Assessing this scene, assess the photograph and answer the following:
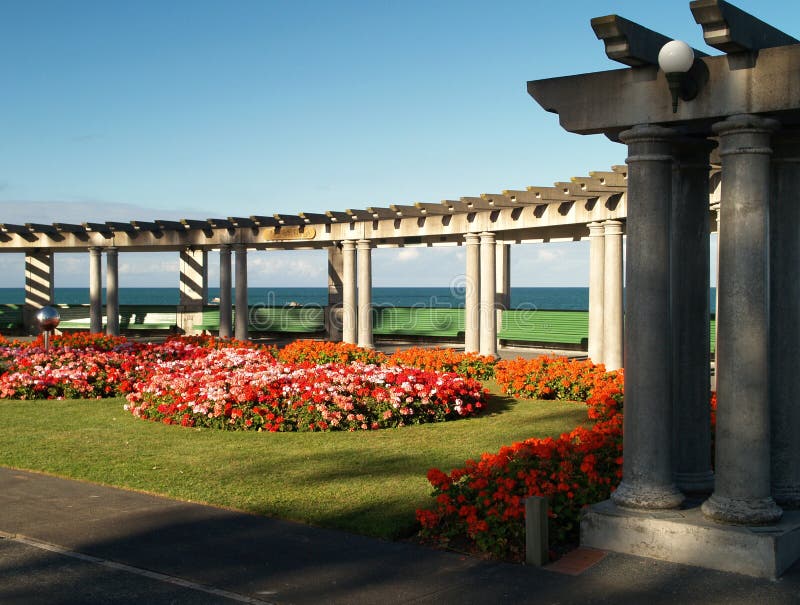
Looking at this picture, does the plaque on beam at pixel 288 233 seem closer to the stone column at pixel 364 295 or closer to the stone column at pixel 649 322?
the stone column at pixel 364 295

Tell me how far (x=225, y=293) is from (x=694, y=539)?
26373mm

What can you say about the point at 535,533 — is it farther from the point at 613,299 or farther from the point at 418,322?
the point at 418,322

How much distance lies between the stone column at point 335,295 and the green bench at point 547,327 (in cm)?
746

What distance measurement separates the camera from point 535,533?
7.07 metres

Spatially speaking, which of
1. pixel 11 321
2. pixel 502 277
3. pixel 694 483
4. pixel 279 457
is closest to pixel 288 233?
pixel 502 277

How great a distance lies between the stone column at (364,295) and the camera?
28859mm

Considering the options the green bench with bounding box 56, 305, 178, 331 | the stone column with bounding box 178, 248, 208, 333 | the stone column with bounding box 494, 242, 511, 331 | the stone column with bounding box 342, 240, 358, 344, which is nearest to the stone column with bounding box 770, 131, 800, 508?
the stone column with bounding box 342, 240, 358, 344

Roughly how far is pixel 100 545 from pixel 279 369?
9.34 meters

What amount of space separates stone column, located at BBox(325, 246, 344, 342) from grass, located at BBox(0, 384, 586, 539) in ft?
67.2

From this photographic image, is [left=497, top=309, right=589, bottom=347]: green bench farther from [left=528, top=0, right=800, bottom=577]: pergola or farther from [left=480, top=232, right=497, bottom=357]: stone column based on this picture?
[left=528, top=0, right=800, bottom=577]: pergola

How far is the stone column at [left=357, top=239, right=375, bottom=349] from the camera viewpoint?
28.9 metres

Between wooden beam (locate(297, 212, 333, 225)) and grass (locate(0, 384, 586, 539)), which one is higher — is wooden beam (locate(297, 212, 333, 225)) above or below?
above

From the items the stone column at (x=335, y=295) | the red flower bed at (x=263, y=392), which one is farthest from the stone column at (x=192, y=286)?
the red flower bed at (x=263, y=392)

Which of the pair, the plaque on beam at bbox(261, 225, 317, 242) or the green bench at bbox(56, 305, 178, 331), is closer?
the plaque on beam at bbox(261, 225, 317, 242)
